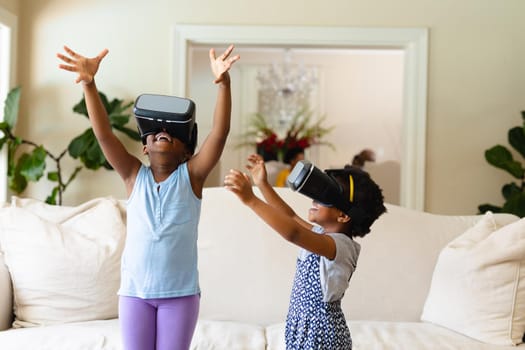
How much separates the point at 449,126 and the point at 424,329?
183 centimetres

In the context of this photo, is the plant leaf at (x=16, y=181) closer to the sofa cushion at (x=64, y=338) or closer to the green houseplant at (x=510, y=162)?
the sofa cushion at (x=64, y=338)

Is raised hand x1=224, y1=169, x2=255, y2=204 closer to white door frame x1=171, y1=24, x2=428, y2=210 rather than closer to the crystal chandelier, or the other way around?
white door frame x1=171, y1=24, x2=428, y2=210

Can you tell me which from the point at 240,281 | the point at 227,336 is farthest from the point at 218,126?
the point at 240,281

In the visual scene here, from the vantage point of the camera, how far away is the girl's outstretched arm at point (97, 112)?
1.67m

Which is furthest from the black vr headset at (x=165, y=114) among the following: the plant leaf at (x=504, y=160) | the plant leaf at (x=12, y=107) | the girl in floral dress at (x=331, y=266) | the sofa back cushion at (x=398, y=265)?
the plant leaf at (x=504, y=160)

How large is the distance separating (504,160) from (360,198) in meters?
2.27

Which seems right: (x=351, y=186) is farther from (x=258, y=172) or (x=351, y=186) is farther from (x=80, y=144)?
(x=80, y=144)

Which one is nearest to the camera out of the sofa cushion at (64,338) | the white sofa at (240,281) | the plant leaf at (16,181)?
the sofa cushion at (64,338)

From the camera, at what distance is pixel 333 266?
1.68 metres

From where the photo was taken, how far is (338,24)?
12.7ft

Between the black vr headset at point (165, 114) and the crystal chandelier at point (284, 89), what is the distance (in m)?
5.23

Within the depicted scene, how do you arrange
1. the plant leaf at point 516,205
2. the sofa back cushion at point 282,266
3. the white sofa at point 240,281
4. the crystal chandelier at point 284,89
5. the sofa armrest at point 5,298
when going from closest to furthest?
the white sofa at point 240,281 → the sofa armrest at point 5,298 → the sofa back cushion at point 282,266 → the plant leaf at point 516,205 → the crystal chandelier at point 284,89

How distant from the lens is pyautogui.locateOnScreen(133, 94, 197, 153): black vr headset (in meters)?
1.67

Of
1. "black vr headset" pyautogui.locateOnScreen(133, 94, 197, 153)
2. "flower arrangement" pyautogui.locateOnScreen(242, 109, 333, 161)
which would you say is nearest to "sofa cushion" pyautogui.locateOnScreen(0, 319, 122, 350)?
"black vr headset" pyautogui.locateOnScreen(133, 94, 197, 153)
